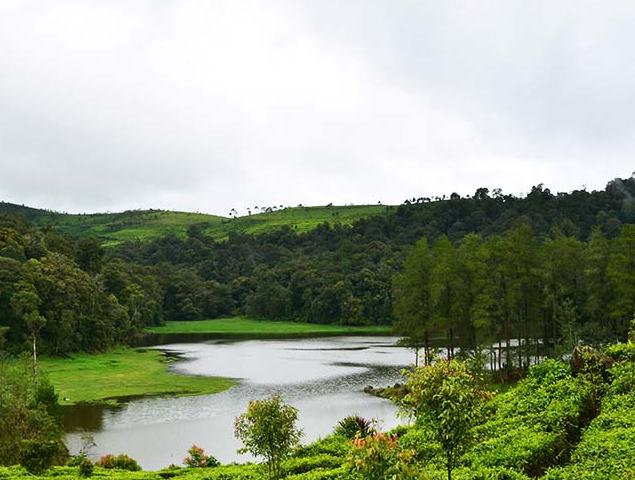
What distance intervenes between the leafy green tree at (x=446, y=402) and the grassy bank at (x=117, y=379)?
188 feet

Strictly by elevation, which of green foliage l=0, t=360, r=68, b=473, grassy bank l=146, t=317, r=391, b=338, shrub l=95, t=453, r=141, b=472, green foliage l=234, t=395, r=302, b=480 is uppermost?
green foliage l=234, t=395, r=302, b=480

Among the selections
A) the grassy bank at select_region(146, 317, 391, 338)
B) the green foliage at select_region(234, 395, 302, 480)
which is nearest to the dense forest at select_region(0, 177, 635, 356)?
the grassy bank at select_region(146, 317, 391, 338)

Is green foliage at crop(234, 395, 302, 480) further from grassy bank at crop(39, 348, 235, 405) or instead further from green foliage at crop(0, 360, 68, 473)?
grassy bank at crop(39, 348, 235, 405)

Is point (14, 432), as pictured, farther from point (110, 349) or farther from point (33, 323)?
point (110, 349)

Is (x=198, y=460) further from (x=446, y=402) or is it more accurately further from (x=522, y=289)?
(x=522, y=289)

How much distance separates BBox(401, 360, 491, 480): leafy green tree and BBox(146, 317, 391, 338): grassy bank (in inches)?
5240

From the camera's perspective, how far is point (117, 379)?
269 ft

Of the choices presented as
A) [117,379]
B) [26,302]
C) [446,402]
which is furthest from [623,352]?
[26,302]

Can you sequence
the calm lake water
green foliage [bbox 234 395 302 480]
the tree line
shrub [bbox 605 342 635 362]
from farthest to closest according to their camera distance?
the tree line, the calm lake water, shrub [bbox 605 342 635 362], green foliage [bbox 234 395 302 480]

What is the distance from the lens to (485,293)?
6781 centimetres

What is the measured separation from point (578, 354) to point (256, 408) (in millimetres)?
15046

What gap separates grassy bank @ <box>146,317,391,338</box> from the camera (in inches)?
6147

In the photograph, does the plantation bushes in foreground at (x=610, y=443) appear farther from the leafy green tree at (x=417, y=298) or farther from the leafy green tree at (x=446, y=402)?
the leafy green tree at (x=417, y=298)

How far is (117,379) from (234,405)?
25.9 metres
